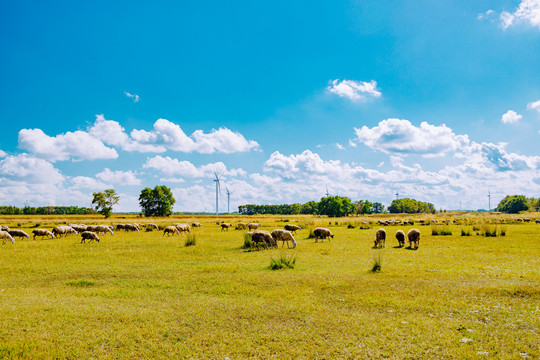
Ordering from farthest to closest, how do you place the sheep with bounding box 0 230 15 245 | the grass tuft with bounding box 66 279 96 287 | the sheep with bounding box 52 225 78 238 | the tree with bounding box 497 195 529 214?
the tree with bounding box 497 195 529 214
the sheep with bounding box 52 225 78 238
the sheep with bounding box 0 230 15 245
the grass tuft with bounding box 66 279 96 287

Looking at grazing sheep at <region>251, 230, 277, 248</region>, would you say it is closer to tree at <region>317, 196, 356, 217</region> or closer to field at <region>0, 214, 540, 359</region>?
field at <region>0, 214, 540, 359</region>

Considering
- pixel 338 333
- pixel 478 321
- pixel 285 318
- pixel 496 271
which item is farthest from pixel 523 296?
pixel 285 318

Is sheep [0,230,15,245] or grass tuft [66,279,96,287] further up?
sheep [0,230,15,245]

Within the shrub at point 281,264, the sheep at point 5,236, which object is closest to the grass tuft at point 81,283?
the shrub at point 281,264

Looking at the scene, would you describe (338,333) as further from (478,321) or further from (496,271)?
(496,271)

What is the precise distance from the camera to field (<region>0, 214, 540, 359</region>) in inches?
→ 277

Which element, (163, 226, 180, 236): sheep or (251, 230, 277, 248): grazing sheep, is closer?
(251, 230, 277, 248): grazing sheep

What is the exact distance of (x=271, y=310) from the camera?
9539mm

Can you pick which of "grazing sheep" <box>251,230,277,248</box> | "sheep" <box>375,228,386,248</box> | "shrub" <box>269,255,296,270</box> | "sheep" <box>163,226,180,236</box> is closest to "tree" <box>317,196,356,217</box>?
"sheep" <box>163,226,180,236</box>

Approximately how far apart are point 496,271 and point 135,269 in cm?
1809

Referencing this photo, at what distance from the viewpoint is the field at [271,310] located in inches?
277

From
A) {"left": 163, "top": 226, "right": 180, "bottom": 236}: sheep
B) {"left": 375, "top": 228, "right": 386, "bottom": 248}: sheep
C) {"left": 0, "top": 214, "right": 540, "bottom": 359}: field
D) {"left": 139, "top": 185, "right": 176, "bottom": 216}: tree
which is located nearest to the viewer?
{"left": 0, "top": 214, "right": 540, "bottom": 359}: field

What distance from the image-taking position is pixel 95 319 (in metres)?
8.86

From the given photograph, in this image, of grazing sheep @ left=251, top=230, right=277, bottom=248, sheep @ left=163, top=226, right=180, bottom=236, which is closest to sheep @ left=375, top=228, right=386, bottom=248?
grazing sheep @ left=251, top=230, right=277, bottom=248
